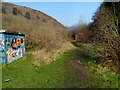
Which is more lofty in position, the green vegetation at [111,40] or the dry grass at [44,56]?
the green vegetation at [111,40]

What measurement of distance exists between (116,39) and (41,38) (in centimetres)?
1244

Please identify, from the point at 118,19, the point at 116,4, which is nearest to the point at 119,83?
the point at 118,19

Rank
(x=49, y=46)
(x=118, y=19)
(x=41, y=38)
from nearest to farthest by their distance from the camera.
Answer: (x=118, y=19) < (x=49, y=46) < (x=41, y=38)

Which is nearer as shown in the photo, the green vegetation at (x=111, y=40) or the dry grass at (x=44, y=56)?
the green vegetation at (x=111, y=40)

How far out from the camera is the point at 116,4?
7.80 metres

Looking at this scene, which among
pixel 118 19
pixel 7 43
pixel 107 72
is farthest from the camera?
pixel 7 43

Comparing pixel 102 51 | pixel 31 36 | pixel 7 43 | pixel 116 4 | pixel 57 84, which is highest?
pixel 116 4

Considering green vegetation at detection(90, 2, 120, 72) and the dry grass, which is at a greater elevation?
green vegetation at detection(90, 2, 120, 72)

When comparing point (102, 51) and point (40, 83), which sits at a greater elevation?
point (102, 51)

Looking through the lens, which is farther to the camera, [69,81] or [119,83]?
[69,81]

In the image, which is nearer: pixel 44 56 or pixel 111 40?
pixel 111 40

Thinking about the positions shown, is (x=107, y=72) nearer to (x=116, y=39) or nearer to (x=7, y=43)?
(x=116, y=39)

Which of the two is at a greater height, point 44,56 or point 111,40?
point 111,40

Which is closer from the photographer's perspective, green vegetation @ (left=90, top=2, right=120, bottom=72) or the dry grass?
green vegetation @ (left=90, top=2, right=120, bottom=72)
